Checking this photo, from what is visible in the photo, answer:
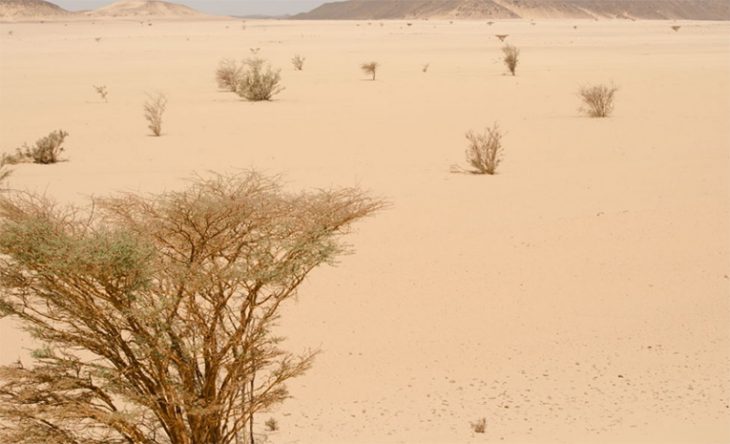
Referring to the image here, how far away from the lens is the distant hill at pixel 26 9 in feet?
393

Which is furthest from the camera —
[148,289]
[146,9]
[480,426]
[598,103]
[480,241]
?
[146,9]

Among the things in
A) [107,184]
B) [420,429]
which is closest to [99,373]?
[420,429]

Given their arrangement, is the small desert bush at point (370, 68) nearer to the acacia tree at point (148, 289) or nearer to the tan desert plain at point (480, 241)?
the tan desert plain at point (480, 241)

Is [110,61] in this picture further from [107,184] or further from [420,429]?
[420,429]

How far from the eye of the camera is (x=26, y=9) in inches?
4929

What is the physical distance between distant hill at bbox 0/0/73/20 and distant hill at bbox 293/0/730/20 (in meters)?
52.5

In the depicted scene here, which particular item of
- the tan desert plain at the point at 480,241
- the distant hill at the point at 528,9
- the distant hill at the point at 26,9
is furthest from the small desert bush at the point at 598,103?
the distant hill at the point at 26,9

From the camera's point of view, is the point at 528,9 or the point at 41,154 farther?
the point at 528,9

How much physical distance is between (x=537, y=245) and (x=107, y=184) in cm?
699

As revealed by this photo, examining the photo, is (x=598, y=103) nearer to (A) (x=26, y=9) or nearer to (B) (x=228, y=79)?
(B) (x=228, y=79)

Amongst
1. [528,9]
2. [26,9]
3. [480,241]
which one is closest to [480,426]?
[480,241]

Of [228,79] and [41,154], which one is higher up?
[228,79]

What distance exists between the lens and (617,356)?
738 centimetres

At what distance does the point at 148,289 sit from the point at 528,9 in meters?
140
